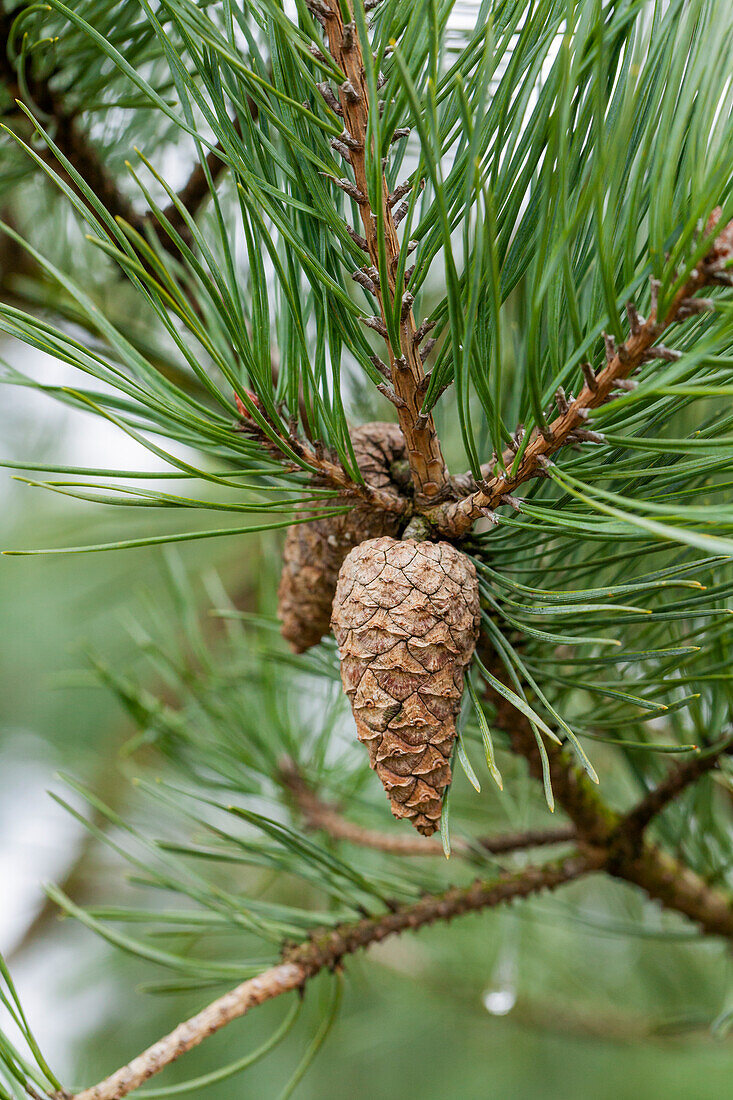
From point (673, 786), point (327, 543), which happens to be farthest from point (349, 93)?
point (673, 786)

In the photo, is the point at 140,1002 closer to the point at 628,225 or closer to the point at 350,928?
the point at 350,928

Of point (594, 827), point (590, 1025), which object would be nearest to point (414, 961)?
point (590, 1025)

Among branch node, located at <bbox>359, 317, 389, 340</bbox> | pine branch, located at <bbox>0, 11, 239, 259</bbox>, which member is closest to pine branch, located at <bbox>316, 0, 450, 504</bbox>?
branch node, located at <bbox>359, 317, 389, 340</bbox>

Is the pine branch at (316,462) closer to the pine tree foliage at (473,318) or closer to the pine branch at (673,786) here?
the pine tree foliage at (473,318)

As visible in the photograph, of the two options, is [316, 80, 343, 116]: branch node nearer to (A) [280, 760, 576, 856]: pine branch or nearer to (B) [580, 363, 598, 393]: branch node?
(B) [580, 363, 598, 393]: branch node

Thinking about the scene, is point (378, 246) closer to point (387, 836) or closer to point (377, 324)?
point (377, 324)

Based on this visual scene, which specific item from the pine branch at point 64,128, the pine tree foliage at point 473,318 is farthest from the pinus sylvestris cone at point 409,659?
the pine branch at point 64,128
